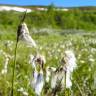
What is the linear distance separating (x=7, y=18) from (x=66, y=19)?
4.12 meters

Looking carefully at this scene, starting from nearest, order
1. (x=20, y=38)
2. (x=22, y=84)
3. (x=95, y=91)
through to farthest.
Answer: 1. (x=20, y=38)
2. (x=95, y=91)
3. (x=22, y=84)

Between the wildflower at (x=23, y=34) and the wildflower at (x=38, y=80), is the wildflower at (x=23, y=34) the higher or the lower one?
the higher one

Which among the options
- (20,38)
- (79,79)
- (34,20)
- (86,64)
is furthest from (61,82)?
(34,20)

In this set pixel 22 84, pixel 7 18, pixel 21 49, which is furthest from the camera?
pixel 7 18

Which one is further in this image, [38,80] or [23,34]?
[38,80]

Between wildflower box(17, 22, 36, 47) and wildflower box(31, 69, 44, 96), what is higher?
wildflower box(17, 22, 36, 47)

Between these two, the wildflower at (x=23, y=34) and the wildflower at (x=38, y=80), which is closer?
the wildflower at (x=23, y=34)

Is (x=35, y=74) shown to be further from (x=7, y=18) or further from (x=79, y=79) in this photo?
(x=7, y=18)

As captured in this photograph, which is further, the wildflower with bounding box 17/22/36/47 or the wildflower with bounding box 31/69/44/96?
the wildflower with bounding box 31/69/44/96

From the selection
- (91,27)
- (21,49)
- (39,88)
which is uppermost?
(91,27)

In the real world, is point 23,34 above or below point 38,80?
above

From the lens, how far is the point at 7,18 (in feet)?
97.8

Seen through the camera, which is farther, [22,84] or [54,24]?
[54,24]

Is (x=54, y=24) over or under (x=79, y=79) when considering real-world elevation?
over
